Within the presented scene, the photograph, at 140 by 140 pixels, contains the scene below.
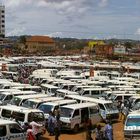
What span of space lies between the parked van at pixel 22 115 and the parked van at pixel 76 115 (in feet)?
5.11

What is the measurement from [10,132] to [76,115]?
244 inches

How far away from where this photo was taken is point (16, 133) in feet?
51.8

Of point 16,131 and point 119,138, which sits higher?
point 16,131

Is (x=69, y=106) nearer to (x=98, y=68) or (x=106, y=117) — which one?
(x=106, y=117)

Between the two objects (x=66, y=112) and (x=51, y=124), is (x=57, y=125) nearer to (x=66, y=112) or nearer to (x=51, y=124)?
(x=51, y=124)

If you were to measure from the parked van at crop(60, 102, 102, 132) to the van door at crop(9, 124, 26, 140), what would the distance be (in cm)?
512

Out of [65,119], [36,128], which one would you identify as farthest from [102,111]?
[36,128]

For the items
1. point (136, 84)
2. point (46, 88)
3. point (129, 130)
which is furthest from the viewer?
point (136, 84)

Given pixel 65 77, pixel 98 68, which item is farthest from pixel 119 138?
pixel 98 68

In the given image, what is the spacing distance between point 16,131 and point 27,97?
887 cm

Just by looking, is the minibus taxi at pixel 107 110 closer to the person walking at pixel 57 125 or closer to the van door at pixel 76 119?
the van door at pixel 76 119

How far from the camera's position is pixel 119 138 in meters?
20.4

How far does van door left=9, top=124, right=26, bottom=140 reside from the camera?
1562 cm

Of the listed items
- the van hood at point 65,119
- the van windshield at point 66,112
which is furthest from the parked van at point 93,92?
the van hood at point 65,119
